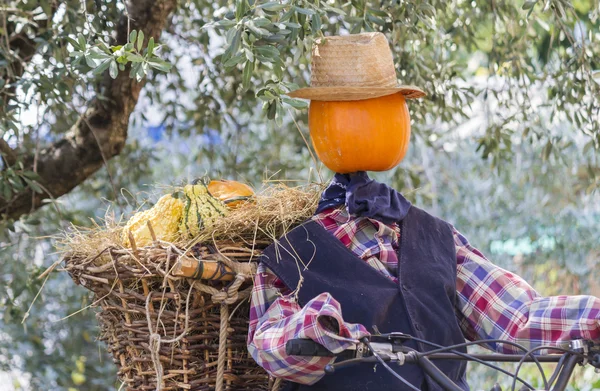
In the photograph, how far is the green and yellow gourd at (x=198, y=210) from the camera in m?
2.00

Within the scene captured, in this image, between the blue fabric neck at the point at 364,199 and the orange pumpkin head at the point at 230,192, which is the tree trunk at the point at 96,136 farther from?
the blue fabric neck at the point at 364,199

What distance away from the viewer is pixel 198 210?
203 cm

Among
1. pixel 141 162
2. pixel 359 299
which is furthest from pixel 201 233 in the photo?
pixel 141 162

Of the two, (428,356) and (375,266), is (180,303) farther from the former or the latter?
(428,356)

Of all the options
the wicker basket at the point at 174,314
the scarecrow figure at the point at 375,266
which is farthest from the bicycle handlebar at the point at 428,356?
the wicker basket at the point at 174,314

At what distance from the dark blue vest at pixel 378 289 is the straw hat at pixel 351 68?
1.16ft

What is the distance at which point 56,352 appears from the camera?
530cm

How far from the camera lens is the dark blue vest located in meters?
1.86

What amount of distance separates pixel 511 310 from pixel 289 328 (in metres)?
0.66

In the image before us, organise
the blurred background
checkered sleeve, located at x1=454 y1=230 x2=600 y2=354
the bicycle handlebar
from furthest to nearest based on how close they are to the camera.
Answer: the blurred background
checkered sleeve, located at x1=454 y1=230 x2=600 y2=354
the bicycle handlebar

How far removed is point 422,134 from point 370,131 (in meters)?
1.97

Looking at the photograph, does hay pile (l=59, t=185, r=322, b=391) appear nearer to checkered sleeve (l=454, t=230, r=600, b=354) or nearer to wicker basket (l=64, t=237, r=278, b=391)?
wicker basket (l=64, t=237, r=278, b=391)

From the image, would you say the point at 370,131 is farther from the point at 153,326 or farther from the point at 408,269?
the point at 153,326

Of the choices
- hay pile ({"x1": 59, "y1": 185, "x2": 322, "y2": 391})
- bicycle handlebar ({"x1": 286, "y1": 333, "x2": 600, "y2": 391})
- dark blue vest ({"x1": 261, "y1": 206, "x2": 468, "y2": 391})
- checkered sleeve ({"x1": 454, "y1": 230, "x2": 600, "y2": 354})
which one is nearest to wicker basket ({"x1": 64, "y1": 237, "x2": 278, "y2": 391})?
hay pile ({"x1": 59, "y1": 185, "x2": 322, "y2": 391})
